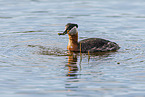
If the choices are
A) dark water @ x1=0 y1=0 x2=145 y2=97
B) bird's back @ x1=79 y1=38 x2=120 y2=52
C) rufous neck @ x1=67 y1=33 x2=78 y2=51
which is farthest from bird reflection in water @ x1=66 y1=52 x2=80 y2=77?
bird's back @ x1=79 y1=38 x2=120 y2=52

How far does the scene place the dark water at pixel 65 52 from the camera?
36.7ft

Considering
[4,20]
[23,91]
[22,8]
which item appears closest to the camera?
[23,91]

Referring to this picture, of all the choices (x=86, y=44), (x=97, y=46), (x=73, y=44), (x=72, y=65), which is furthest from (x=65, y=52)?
(x=72, y=65)

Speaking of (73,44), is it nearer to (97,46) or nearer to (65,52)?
(65,52)

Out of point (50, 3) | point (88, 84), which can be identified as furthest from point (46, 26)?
point (88, 84)

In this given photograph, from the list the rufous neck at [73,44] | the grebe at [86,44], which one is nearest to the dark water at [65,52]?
the rufous neck at [73,44]

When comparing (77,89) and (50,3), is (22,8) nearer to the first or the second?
(50,3)

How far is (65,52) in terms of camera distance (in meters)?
15.6

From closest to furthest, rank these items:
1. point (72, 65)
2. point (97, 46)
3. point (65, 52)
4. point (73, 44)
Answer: point (72, 65) → point (65, 52) → point (97, 46) → point (73, 44)

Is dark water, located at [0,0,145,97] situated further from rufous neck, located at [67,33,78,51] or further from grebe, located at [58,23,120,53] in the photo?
grebe, located at [58,23,120,53]

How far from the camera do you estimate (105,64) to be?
13.6 m

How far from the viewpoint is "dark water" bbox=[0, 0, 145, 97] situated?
11.2 metres

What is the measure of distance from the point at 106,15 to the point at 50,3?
516cm

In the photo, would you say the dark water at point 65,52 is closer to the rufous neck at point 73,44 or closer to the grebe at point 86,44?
the rufous neck at point 73,44
